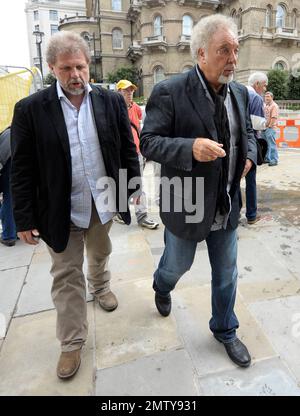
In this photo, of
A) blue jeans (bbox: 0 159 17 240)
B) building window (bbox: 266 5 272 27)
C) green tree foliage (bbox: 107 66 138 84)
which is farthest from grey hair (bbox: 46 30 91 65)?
green tree foliage (bbox: 107 66 138 84)

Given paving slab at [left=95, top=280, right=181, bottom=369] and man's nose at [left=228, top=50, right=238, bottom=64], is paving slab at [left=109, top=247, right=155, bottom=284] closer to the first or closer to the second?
paving slab at [left=95, top=280, right=181, bottom=369]

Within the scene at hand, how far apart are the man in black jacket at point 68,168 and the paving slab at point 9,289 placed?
2.67 feet

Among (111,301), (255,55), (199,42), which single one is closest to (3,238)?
(111,301)

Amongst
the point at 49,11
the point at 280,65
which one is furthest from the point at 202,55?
the point at 49,11

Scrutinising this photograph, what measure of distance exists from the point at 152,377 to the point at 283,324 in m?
1.07

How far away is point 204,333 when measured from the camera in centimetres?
233

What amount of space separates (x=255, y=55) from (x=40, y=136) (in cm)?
3240

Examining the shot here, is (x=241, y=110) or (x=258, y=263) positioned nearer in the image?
(x=241, y=110)

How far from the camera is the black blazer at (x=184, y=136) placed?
1.66 metres

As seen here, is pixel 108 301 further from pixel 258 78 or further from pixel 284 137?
pixel 284 137

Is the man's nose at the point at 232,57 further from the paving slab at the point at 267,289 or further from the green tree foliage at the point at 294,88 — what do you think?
the green tree foliage at the point at 294,88

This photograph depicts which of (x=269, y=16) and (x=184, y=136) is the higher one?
(x=269, y=16)

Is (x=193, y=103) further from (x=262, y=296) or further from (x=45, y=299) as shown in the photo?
(x=45, y=299)

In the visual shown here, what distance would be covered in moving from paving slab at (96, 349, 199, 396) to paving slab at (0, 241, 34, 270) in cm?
197
